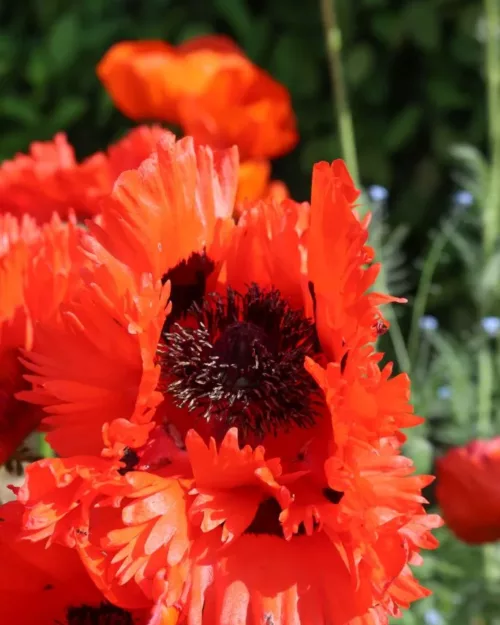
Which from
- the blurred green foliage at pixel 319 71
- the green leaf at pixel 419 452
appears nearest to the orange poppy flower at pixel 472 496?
the green leaf at pixel 419 452

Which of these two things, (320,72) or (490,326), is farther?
(320,72)

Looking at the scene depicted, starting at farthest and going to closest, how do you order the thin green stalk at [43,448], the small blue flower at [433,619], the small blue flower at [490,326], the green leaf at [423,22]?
the green leaf at [423,22] → the small blue flower at [490,326] → the small blue flower at [433,619] → the thin green stalk at [43,448]

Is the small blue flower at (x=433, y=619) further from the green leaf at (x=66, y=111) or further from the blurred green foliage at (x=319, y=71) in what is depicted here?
A: the green leaf at (x=66, y=111)

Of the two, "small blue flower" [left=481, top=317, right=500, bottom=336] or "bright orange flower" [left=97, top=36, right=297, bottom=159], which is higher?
"bright orange flower" [left=97, top=36, right=297, bottom=159]

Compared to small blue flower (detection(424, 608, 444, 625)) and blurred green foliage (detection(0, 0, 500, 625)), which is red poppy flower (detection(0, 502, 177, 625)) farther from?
blurred green foliage (detection(0, 0, 500, 625))

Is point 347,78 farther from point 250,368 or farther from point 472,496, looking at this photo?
point 250,368

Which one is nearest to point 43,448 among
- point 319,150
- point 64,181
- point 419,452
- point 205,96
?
point 64,181

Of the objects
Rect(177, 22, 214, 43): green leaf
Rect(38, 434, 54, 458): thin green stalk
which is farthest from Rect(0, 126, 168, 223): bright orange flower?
Rect(177, 22, 214, 43): green leaf
